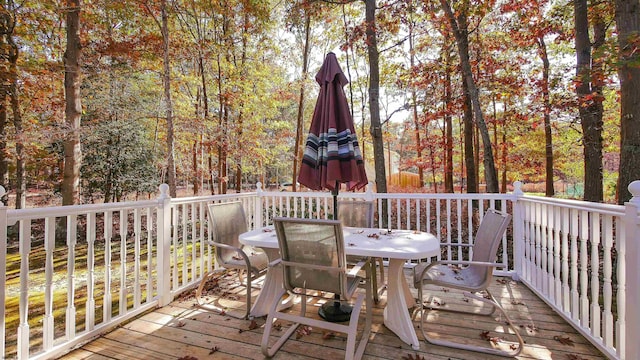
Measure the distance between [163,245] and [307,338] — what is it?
66.4 inches

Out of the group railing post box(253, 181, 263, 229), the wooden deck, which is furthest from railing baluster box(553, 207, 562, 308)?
railing post box(253, 181, 263, 229)

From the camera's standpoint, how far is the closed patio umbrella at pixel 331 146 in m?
2.59

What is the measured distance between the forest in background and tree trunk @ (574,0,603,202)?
0.02 m

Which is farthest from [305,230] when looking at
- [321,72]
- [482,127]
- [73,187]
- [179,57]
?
[179,57]

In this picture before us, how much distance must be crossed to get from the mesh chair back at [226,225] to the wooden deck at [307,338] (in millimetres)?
551

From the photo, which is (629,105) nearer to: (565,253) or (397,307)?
(565,253)

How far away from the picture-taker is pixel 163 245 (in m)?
2.95

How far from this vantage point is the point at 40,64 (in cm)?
667

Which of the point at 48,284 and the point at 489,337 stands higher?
the point at 48,284

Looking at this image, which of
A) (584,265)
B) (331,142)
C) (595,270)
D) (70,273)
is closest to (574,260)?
(584,265)

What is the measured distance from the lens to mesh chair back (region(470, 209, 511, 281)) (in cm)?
220

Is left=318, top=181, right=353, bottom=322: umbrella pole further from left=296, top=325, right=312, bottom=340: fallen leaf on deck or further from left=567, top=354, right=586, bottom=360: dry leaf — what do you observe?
left=567, top=354, right=586, bottom=360: dry leaf

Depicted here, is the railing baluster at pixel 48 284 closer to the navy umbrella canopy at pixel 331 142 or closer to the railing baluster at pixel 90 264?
the railing baluster at pixel 90 264

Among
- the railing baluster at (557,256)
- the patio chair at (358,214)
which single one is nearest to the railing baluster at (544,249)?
the railing baluster at (557,256)
